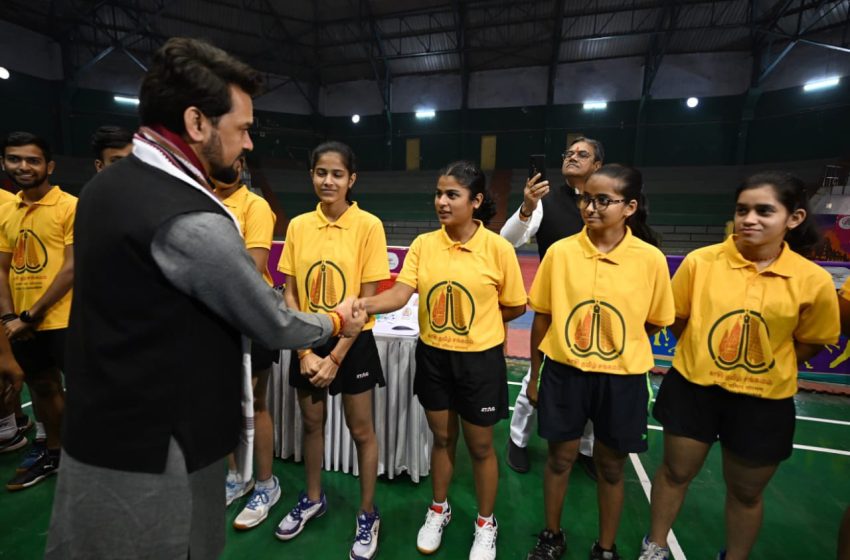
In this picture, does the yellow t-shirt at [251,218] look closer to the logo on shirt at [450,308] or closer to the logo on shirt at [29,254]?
the logo on shirt at [450,308]

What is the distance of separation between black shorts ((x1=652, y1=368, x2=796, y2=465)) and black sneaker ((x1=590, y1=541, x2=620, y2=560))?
79cm

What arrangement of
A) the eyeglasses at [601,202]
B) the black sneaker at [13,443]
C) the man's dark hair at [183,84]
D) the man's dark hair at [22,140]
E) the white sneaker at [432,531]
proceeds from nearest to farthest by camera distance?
the man's dark hair at [183,84] → the eyeglasses at [601,202] → the white sneaker at [432,531] → the man's dark hair at [22,140] → the black sneaker at [13,443]

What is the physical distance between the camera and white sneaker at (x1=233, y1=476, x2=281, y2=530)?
8.28 feet

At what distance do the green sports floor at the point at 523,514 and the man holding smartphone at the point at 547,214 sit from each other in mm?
268

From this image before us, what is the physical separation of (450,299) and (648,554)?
170cm

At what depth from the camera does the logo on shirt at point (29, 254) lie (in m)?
2.72

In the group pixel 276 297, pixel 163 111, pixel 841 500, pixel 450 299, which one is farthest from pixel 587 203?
pixel 841 500

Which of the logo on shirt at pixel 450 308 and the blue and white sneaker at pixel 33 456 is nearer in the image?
the logo on shirt at pixel 450 308

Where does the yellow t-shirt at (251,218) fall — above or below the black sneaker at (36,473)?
above

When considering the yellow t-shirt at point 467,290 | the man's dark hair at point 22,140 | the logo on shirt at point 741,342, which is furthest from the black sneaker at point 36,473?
the logo on shirt at point 741,342

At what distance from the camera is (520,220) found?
2.81 metres

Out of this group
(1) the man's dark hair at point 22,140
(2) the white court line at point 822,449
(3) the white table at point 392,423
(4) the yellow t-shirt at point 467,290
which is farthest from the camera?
(2) the white court line at point 822,449

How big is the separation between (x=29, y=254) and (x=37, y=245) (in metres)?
0.08

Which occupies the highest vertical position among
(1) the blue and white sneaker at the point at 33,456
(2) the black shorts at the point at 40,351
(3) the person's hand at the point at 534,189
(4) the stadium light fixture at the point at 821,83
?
(4) the stadium light fixture at the point at 821,83
